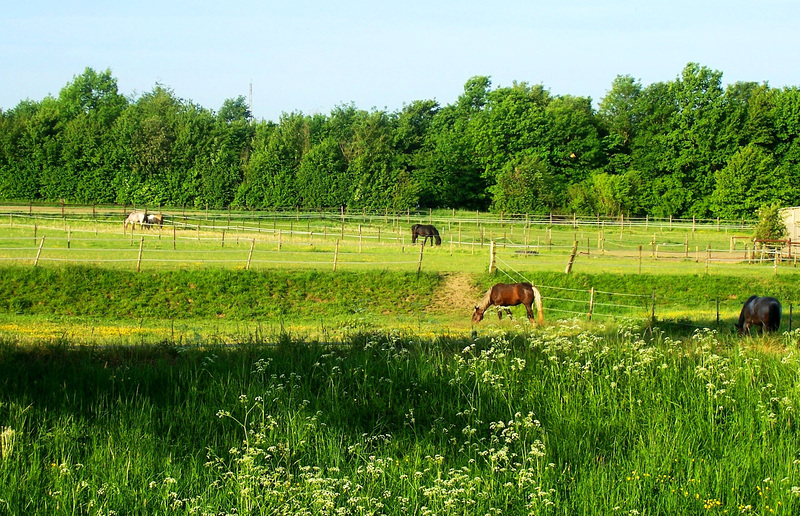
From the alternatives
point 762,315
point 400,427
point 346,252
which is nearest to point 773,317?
point 762,315

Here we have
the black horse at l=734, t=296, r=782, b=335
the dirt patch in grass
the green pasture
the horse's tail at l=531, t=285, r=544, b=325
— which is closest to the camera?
the black horse at l=734, t=296, r=782, b=335

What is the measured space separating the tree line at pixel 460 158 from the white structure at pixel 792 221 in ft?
66.0

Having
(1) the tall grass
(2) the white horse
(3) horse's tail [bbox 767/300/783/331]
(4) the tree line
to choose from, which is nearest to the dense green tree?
(4) the tree line

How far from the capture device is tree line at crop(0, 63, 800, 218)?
65312mm

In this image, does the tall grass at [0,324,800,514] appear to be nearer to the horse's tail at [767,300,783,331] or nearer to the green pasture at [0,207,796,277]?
the horse's tail at [767,300,783,331]

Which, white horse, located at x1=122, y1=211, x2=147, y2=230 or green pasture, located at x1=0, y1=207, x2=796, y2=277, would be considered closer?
green pasture, located at x1=0, y1=207, x2=796, y2=277

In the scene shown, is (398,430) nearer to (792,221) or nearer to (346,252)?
(346,252)

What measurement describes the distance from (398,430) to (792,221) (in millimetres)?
42284

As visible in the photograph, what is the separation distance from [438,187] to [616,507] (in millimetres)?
66428

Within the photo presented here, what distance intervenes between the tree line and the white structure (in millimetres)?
20107

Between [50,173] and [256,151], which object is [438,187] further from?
[50,173]

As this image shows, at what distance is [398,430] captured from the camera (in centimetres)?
653

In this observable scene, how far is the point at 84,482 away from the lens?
506 centimetres

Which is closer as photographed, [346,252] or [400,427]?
[400,427]
